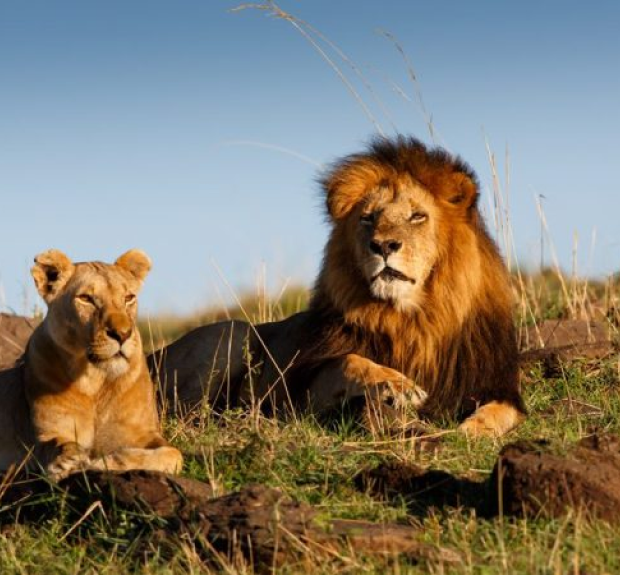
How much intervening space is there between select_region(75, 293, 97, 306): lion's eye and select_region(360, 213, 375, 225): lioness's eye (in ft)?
5.75

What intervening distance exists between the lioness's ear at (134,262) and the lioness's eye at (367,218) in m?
1.30

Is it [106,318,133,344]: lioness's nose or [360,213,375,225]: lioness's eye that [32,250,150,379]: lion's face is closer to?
[106,318,133,344]: lioness's nose

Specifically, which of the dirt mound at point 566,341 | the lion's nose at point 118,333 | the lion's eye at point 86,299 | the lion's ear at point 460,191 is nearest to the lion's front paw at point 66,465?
the lion's nose at point 118,333

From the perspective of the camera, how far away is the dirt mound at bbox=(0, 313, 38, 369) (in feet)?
28.4

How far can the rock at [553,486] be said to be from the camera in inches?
170

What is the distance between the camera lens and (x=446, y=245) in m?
6.57

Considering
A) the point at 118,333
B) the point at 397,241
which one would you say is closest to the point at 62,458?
the point at 118,333

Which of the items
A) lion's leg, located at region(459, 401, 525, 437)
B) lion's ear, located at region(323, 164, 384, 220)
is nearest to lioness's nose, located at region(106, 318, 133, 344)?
lion's leg, located at region(459, 401, 525, 437)

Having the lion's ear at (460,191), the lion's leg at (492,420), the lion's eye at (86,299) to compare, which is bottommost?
the lion's leg at (492,420)

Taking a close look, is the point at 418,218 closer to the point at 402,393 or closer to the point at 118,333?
the point at 402,393

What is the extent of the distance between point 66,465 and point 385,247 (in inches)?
74.7

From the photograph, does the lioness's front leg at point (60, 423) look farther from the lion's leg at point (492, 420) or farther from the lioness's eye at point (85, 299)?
the lion's leg at point (492, 420)

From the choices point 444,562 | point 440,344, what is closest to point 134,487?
point 444,562

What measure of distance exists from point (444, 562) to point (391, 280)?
2473 mm
